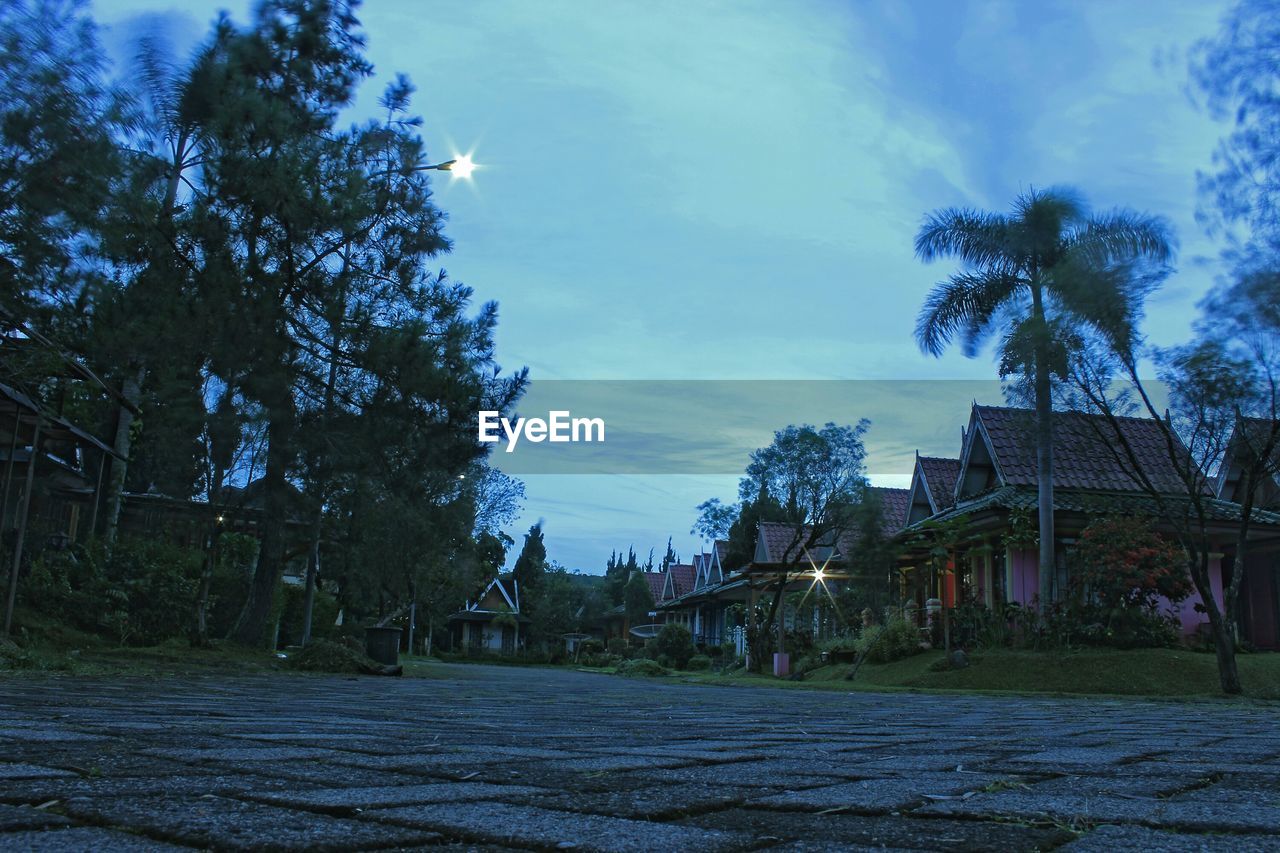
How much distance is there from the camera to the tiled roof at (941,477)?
28.0 meters

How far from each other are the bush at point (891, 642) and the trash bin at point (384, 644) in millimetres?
10043

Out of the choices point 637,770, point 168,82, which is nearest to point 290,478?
point 168,82

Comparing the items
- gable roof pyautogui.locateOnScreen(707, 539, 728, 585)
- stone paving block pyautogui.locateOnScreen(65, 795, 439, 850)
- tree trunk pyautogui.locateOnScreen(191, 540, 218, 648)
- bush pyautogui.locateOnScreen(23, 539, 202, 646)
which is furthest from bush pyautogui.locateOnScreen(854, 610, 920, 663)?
gable roof pyautogui.locateOnScreen(707, 539, 728, 585)

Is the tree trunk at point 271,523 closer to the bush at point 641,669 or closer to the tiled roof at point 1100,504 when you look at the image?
the bush at point 641,669

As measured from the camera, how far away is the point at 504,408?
1661 centimetres

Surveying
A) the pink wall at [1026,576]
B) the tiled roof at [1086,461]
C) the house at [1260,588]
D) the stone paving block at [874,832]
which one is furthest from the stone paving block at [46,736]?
the house at [1260,588]

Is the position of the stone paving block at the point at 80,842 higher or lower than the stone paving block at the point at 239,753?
higher

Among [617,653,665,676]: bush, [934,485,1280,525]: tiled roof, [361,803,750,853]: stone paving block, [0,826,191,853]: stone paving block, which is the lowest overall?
[617,653,665,676]: bush

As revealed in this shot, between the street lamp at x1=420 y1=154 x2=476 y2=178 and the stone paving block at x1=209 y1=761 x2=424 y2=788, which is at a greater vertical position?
the street lamp at x1=420 y1=154 x2=476 y2=178

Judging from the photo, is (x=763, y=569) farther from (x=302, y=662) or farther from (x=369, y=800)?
(x=369, y=800)

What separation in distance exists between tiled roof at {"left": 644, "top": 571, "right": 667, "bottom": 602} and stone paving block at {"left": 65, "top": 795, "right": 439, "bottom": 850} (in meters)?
60.7

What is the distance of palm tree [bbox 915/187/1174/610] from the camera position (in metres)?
15.6

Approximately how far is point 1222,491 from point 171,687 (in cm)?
2639

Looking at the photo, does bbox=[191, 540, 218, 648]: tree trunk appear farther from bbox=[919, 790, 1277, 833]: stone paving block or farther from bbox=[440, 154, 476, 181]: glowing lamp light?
bbox=[919, 790, 1277, 833]: stone paving block
